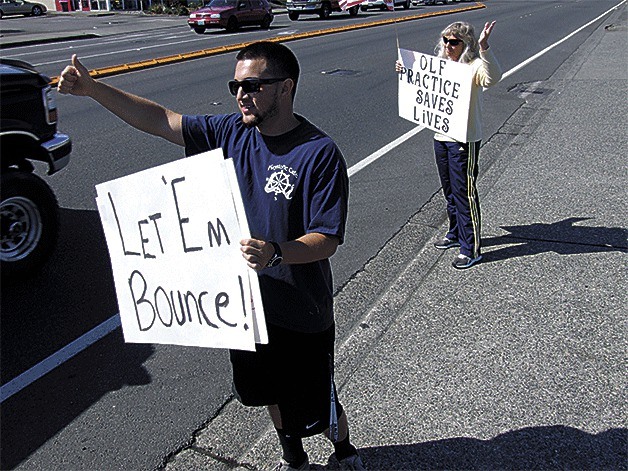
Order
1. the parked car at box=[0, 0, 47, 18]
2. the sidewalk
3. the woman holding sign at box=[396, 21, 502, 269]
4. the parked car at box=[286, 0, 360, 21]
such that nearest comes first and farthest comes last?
the sidewalk → the woman holding sign at box=[396, 21, 502, 269] → the parked car at box=[286, 0, 360, 21] → the parked car at box=[0, 0, 47, 18]

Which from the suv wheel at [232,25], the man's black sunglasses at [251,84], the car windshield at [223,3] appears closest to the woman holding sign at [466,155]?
the man's black sunglasses at [251,84]

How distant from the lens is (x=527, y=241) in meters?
5.67

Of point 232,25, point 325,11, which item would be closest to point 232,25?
point 232,25

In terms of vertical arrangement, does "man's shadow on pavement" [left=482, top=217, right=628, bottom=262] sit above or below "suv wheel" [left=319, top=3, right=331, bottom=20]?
below

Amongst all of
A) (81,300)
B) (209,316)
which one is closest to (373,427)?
(209,316)

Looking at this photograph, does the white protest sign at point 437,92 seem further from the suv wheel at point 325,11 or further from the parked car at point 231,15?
the suv wheel at point 325,11

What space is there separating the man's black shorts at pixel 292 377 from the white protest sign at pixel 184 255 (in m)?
0.27

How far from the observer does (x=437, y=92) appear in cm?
546

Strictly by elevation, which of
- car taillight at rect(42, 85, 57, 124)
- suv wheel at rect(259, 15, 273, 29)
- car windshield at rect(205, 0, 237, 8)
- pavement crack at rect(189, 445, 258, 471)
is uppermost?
car windshield at rect(205, 0, 237, 8)

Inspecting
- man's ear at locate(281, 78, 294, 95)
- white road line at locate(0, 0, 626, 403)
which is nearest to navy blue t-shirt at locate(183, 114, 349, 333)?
man's ear at locate(281, 78, 294, 95)

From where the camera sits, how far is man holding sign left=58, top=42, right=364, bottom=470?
Answer: 254cm

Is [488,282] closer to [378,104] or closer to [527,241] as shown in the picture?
[527,241]

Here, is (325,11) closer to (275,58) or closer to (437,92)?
(437,92)

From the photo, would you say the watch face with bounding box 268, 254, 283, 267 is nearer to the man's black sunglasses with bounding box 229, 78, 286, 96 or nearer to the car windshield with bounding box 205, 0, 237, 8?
the man's black sunglasses with bounding box 229, 78, 286, 96
